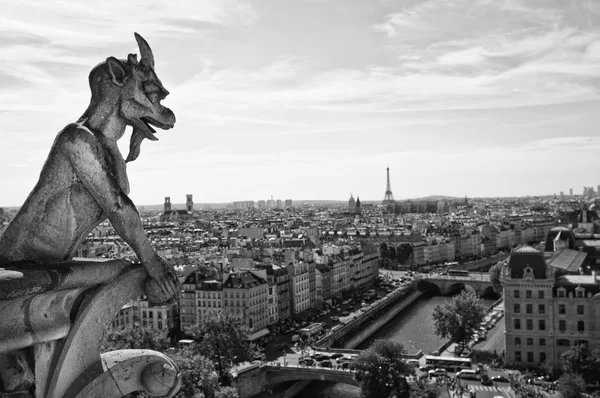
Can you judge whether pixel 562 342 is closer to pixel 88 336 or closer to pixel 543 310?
pixel 543 310

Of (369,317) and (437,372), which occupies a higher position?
(437,372)

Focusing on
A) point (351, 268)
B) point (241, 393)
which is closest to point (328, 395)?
point (241, 393)

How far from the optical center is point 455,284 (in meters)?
100

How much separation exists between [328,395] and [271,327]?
16.5 meters

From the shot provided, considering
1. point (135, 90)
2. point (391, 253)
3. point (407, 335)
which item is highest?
point (135, 90)

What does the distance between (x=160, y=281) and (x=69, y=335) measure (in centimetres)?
88

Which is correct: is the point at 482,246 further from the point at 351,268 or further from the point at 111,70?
the point at 111,70

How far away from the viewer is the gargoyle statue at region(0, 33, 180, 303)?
20.0 feet

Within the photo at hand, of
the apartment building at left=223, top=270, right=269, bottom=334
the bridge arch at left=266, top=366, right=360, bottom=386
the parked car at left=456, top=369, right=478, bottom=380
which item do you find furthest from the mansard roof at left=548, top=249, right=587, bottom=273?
the apartment building at left=223, top=270, right=269, bottom=334

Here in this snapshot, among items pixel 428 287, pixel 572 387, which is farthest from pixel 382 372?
pixel 428 287

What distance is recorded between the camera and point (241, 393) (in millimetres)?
46781

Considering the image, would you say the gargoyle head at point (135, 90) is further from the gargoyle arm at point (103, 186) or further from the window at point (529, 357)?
the window at point (529, 357)

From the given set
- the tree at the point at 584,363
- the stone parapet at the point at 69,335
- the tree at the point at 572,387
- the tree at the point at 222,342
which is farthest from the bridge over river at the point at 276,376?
the stone parapet at the point at 69,335

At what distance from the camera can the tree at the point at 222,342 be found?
46594mm
